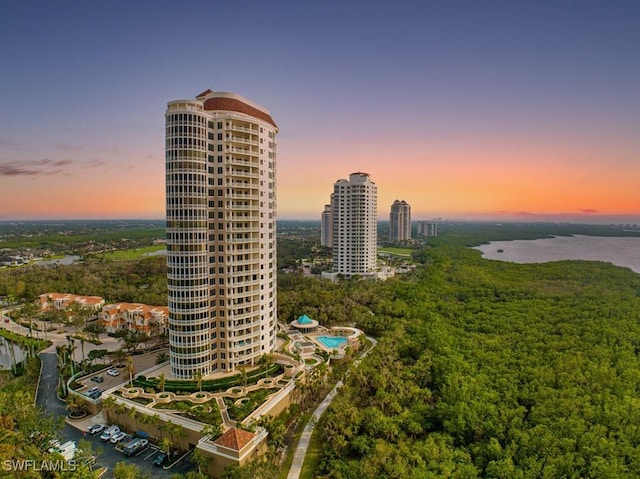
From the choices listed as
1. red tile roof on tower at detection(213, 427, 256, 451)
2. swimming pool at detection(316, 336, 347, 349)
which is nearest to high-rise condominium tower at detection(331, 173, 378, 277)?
swimming pool at detection(316, 336, 347, 349)

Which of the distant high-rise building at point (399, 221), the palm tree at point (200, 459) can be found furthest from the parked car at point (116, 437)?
the distant high-rise building at point (399, 221)

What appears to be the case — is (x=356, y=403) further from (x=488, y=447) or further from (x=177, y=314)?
(x=177, y=314)

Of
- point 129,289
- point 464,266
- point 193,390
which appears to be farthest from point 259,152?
point 464,266

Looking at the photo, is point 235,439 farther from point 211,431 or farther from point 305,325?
point 305,325

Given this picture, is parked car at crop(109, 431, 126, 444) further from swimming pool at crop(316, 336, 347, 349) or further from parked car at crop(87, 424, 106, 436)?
swimming pool at crop(316, 336, 347, 349)

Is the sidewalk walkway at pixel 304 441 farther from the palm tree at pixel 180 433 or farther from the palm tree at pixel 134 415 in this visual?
the palm tree at pixel 134 415

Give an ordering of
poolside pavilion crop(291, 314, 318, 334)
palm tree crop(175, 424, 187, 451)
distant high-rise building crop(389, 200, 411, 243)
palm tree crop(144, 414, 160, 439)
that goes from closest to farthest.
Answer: palm tree crop(175, 424, 187, 451) < palm tree crop(144, 414, 160, 439) < poolside pavilion crop(291, 314, 318, 334) < distant high-rise building crop(389, 200, 411, 243)
